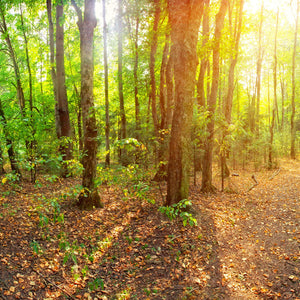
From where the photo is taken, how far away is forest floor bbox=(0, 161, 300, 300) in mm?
3955

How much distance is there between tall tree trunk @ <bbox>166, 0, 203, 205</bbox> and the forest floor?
112 cm

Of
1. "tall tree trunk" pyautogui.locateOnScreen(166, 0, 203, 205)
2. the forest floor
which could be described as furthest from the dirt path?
"tall tree trunk" pyautogui.locateOnScreen(166, 0, 203, 205)

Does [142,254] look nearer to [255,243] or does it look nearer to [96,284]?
[96,284]

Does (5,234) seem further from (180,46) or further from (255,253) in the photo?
(180,46)

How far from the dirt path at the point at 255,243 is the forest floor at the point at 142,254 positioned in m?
0.02

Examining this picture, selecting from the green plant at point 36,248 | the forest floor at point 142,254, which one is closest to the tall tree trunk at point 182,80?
the forest floor at point 142,254

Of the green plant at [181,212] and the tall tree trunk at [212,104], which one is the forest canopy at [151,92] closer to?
the tall tree trunk at [212,104]

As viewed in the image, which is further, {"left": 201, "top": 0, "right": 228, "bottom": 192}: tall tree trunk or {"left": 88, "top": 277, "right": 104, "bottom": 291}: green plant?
{"left": 201, "top": 0, "right": 228, "bottom": 192}: tall tree trunk

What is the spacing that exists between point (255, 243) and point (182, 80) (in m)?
4.57

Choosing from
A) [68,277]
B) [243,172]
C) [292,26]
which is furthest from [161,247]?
[292,26]

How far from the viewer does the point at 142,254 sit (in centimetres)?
504

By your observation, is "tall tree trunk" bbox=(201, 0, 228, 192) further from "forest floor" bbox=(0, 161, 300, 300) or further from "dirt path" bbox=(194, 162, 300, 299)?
"forest floor" bbox=(0, 161, 300, 300)

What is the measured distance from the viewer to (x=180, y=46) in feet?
19.6

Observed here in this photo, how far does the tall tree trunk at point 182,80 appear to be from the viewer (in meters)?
5.96
